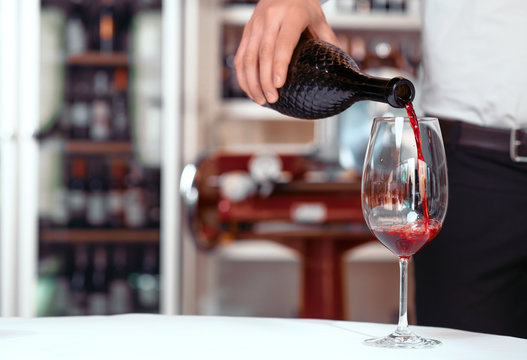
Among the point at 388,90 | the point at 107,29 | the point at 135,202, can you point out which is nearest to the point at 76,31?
the point at 107,29

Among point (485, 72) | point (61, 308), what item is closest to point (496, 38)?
point (485, 72)

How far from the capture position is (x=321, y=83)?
855 mm

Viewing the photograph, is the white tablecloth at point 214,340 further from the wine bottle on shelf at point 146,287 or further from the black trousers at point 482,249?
the wine bottle on shelf at point 146,287

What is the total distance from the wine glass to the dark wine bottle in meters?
0.06

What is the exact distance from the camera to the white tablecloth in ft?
2.03

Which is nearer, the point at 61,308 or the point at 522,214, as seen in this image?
the point at 522,214

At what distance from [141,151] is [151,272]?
518 mm

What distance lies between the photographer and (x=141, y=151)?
3.16 metres

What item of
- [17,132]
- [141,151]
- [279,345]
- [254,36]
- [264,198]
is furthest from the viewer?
[141,151]

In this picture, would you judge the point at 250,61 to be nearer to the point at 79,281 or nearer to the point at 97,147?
the point at 97,147

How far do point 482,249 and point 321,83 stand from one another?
394 mm

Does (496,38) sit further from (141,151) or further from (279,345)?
(141,151)

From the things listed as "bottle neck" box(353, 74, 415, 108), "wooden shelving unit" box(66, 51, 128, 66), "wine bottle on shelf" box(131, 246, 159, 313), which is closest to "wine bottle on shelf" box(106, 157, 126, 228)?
"wine bottle on shelf" box(131, 246, 159, 313)

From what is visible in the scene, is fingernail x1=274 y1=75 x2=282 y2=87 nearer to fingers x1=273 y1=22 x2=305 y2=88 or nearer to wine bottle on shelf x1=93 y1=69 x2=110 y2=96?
fingers x1=273 y1=22 x2=305 y2=88
